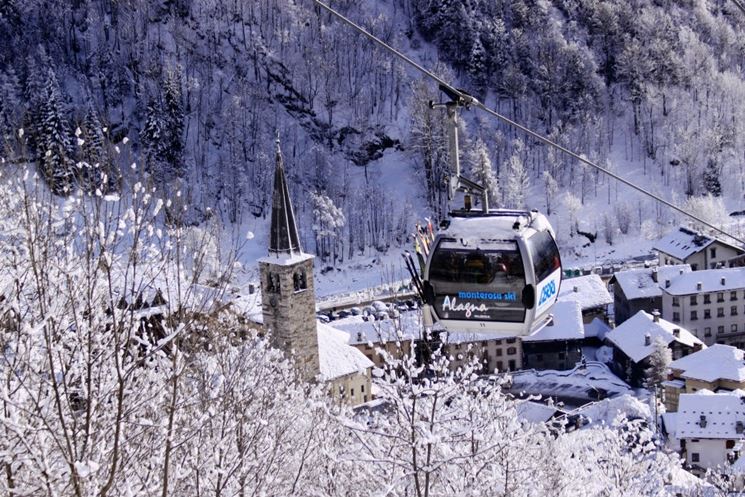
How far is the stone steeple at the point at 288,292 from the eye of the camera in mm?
32500

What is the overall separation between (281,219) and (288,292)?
2.70 meters

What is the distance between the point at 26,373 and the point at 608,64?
7154 centimetres

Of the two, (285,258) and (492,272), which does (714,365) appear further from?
(492,272)

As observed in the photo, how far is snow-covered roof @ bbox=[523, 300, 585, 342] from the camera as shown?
1639 inches

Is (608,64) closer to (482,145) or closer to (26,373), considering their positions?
(482,145)

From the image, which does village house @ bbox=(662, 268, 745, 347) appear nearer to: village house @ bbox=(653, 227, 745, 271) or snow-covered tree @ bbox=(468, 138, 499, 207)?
village house @ bbox=(653, 227, 745, 271)

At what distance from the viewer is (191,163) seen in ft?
211

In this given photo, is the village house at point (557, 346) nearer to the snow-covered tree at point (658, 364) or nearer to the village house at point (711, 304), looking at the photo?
the snow-covered tree at point (658, 364)

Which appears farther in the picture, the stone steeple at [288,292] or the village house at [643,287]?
the village house at [643,287]

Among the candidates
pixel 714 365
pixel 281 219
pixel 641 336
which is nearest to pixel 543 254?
pixel 281 219

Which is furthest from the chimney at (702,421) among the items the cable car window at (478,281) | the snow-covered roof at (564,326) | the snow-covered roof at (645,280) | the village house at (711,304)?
the cable car window at (478,281)

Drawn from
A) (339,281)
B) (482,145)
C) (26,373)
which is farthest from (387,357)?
(482,145)

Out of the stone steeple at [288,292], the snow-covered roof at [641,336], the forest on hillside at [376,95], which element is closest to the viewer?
the stone steeple at [288,292]

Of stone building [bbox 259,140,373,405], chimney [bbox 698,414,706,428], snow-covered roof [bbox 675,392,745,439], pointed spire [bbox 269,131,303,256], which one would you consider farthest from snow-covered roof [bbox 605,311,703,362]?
pointed spire [bbox 269,131,303,256]
